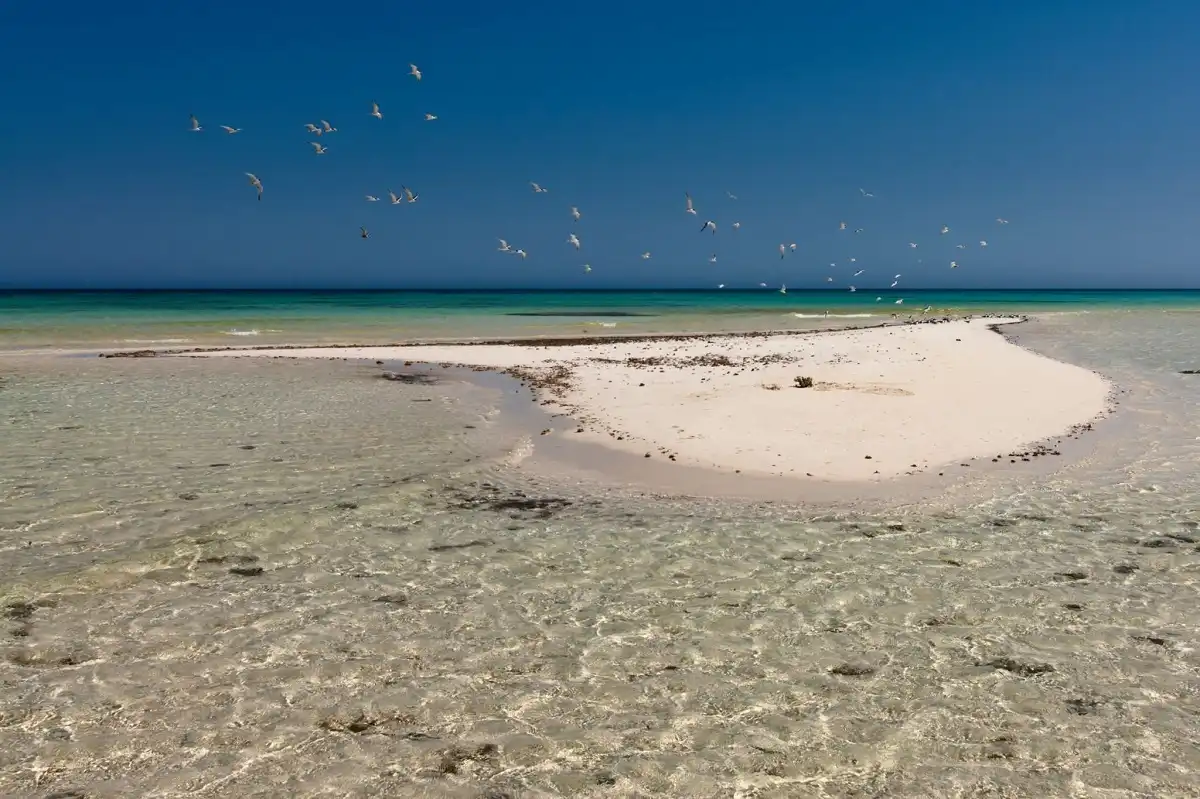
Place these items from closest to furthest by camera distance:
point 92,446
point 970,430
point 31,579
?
1. point 31,579
2. point 92,446
3. point 970,430

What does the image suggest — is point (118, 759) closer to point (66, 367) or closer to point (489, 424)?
point (489, 424)

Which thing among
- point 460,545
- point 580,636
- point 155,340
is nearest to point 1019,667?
point 580,636

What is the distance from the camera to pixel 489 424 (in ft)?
70.3

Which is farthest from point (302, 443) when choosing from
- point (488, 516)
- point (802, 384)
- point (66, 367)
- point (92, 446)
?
point (66, 367)

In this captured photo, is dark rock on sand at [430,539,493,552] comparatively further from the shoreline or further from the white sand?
the white sand

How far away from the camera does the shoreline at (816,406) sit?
640 inches

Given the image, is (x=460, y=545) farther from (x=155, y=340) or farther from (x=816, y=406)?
(x=155, y=340)

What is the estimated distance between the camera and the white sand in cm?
1678

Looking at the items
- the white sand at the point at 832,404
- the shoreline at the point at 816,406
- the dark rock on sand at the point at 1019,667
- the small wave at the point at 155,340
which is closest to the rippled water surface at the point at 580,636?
the dark rock on sand at the point at 1019,667

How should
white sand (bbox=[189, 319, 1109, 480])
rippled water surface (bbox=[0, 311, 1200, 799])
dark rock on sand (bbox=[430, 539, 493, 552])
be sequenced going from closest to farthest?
rippled water surface (bbox=[0, 311, 1200, 799]), dark rock on sand (bbox=[430, 539, 493, 552]), white sand (bbox=[189, 319, 1109, 480])

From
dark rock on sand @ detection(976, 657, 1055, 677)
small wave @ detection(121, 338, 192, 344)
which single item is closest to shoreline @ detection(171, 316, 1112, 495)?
dark rock on sand @ detection(976, 657, 1055, 677)

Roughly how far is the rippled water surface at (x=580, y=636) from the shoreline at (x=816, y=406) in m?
2.24

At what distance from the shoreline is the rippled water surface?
88.1 inches

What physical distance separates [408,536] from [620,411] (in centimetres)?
1142
